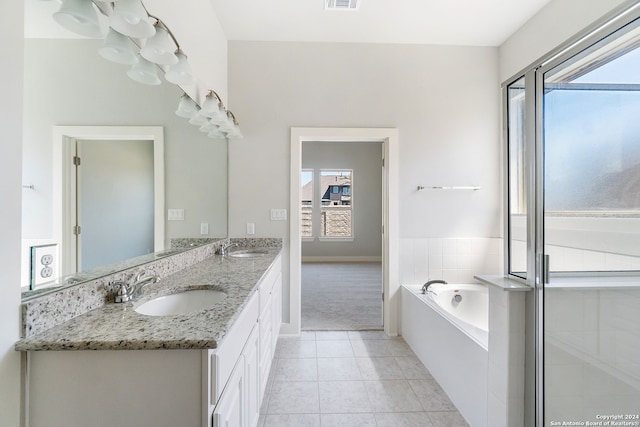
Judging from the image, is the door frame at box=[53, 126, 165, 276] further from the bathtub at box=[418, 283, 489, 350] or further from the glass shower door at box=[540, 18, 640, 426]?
the bathtub at box=[418, 283, 489, 350]

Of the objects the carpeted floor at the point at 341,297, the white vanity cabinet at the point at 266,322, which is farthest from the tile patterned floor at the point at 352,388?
→ the carpeted floor at the point at 341,297

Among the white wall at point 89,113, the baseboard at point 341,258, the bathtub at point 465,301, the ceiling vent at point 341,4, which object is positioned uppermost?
the ceiling vent at point 341,4

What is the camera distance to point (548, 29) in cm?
238

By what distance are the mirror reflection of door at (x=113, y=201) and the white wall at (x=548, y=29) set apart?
9.96 ft

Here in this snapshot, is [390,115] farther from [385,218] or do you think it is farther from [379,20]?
[385,218]

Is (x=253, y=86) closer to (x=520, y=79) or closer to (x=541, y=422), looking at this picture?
(x=520, y=79)

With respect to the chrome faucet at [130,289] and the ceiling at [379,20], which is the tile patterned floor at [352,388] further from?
the ceiling at [379,20]

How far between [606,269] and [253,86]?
2.95m

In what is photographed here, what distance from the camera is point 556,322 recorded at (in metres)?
1.23

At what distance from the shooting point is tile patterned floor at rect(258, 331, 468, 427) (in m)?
1.70

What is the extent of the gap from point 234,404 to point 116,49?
153 centimetres

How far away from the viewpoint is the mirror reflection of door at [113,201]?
1.13m

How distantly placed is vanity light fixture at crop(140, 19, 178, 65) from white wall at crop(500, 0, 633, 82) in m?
2.70

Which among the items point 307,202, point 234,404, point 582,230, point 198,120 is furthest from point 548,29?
point 307,202
